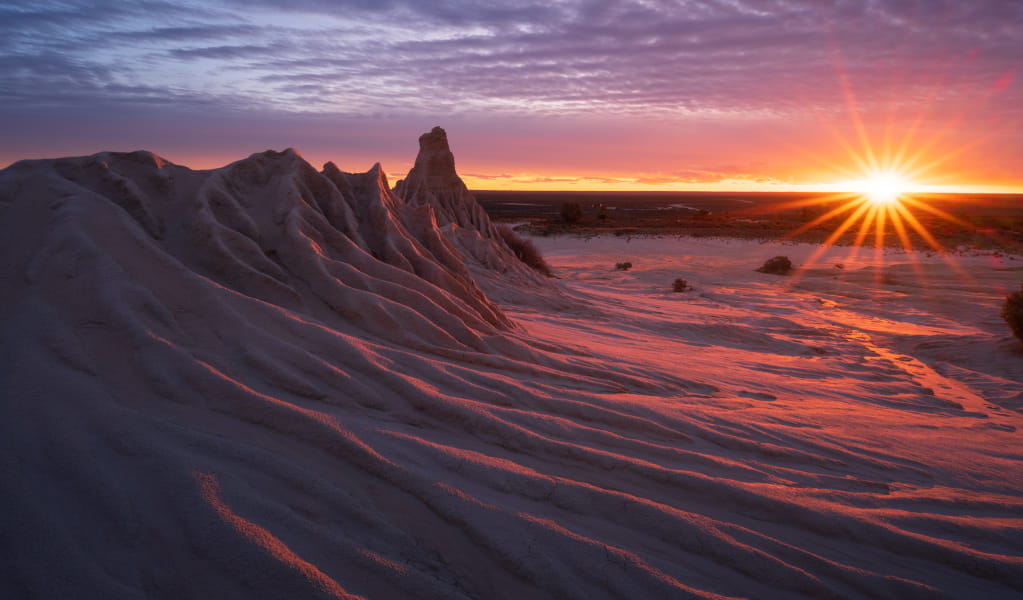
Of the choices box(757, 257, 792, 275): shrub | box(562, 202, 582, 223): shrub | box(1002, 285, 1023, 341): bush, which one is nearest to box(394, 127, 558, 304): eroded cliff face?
box(1002, 285, 1023, 341): bush

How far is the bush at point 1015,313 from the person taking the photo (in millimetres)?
8102

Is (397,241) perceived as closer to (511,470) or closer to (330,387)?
(330,387)

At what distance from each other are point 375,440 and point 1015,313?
10027 mm

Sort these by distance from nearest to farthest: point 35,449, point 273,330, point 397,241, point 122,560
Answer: point 122,560 → point 35,449 → point 273,330 → point 397,241

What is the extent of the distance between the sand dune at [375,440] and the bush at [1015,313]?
103 inches

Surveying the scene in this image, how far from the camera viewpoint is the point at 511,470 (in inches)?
112

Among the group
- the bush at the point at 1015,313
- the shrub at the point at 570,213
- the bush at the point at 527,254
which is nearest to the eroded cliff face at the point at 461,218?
the bush at the point at 527,254

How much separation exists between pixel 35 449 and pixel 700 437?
12.2 feet

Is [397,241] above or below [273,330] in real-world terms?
above

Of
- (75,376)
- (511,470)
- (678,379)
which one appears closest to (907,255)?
(678,379)

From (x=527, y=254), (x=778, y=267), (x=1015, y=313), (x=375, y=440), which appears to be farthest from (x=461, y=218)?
(x=375, y=440)

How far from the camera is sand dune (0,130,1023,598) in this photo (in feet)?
7.10

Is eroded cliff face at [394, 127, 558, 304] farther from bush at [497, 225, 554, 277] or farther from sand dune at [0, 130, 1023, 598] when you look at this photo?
sand dune at [0, 130, 1023, 598]

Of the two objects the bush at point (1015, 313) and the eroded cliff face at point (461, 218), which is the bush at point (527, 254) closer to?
the eroded cliff face at point (461, 218)
